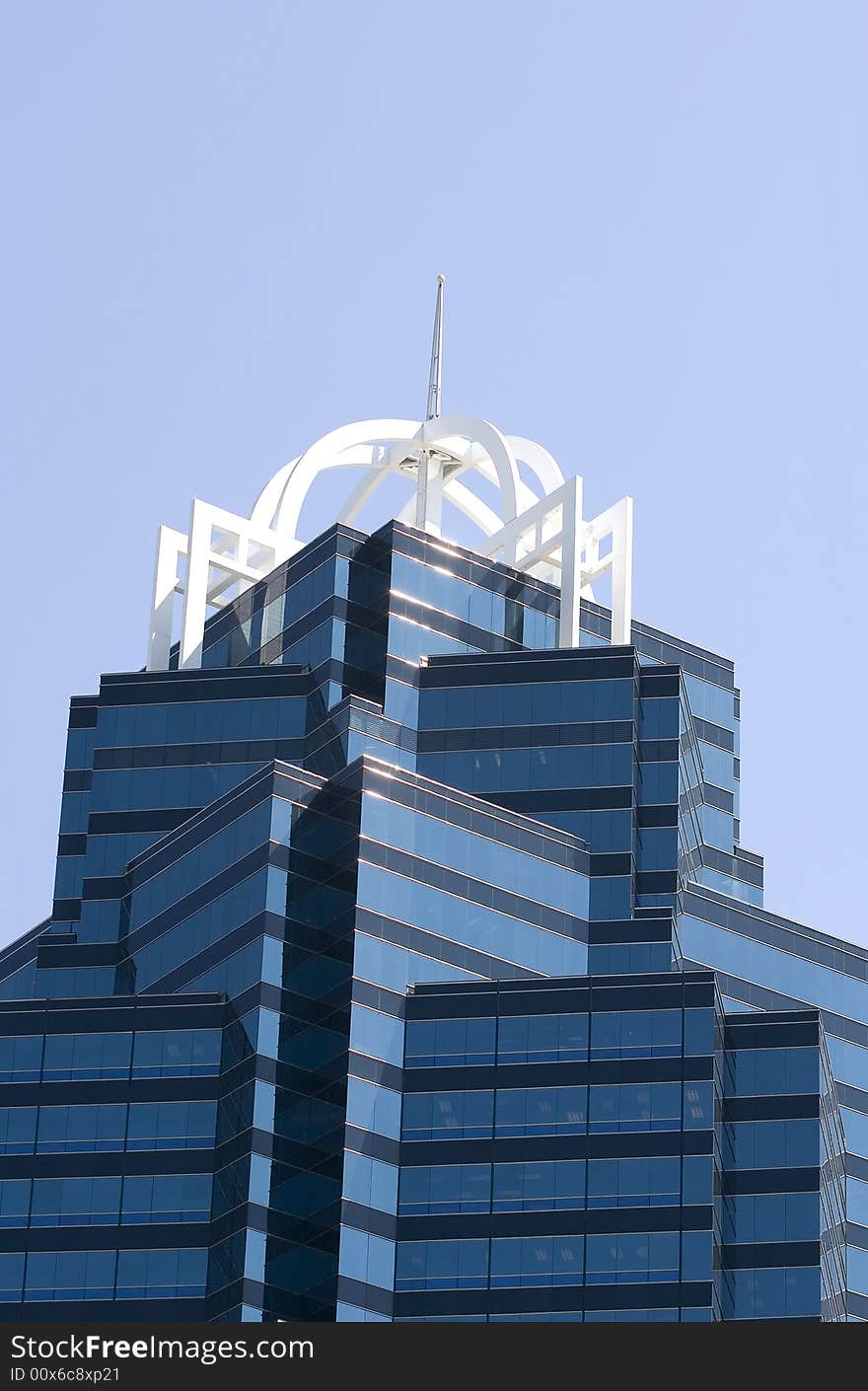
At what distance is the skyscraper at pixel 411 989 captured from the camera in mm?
140875

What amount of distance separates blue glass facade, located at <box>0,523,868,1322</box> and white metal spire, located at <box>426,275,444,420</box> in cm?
2047

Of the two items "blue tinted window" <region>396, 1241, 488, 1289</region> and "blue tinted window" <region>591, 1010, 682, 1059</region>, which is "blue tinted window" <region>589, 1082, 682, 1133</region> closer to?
"blue tinted window" <region>591, 1010, 682, 1059</region>

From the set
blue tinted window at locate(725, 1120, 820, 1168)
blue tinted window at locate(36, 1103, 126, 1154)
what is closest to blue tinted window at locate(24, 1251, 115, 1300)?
blue tinted window at locate(36, 1103, 126, 1154)

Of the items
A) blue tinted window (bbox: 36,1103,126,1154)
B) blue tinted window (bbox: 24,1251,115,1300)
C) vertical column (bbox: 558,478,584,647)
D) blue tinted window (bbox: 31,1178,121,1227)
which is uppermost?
vertical column (bbox: 558,478,584,647)

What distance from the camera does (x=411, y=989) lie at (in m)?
148

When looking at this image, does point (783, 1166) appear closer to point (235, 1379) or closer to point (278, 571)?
point (278, 571)

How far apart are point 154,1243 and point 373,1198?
36.5 feet

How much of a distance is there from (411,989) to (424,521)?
40.9m

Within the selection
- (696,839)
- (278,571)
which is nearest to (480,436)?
(278,571)

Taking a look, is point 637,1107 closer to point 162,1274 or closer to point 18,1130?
Result: point 162,1274

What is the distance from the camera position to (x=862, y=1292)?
166 metres

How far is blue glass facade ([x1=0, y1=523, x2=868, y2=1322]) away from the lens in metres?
141

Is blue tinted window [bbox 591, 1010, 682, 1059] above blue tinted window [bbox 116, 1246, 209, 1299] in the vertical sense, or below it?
above

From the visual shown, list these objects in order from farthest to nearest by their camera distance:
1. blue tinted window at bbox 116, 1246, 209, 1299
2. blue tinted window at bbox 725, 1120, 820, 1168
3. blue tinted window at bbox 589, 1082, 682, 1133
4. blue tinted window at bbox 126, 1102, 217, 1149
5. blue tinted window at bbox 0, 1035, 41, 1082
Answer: blue tinted window at bbox 0, 1035, 41, 1082
blue tinted window at bbox 725, 1120, 820, 1168
blue tinted window at bbox 126, 1102, 217, 1149
blue tinted window at bbox 589, 1082, 682, 1133
blue tinted window at bbox 116, 1246, 209, 1299
